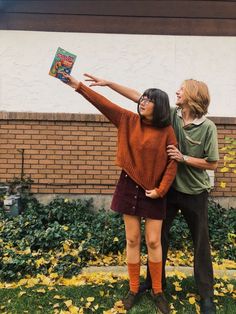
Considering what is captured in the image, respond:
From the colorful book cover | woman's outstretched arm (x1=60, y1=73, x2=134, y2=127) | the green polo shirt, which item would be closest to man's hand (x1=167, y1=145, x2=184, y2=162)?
the green polo shirt

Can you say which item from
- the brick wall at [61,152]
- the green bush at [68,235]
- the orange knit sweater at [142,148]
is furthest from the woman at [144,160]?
the brick wall at [61,152]

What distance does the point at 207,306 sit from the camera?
10.1ft

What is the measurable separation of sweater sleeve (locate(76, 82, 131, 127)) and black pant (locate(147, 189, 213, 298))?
72cm

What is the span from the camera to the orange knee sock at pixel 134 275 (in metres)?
3.08

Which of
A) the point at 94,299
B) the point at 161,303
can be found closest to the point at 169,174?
the point at 161,303

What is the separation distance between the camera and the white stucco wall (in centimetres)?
550

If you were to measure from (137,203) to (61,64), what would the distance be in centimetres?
119

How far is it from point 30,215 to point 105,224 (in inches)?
37.9

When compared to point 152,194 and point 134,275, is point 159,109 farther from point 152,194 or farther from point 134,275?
point 134,275

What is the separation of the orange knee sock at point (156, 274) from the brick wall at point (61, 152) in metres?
2.68

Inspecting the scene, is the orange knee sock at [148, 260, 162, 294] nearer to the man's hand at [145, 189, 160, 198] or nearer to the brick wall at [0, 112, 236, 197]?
the man's hand at [145, 189, 160, 198]

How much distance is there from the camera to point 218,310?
3.19 meters

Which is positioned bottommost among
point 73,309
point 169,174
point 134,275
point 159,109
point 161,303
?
point 73,309

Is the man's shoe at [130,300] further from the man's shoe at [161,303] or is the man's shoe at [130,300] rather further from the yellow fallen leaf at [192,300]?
the yellow fallen leaf at [192,300]
